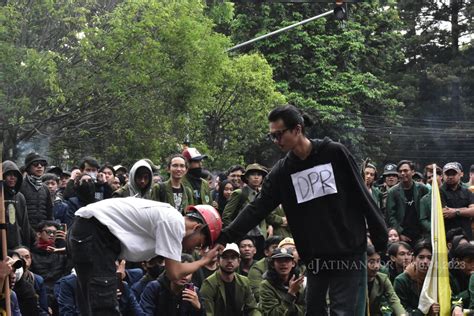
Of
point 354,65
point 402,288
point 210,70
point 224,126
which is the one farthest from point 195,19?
point 354,65

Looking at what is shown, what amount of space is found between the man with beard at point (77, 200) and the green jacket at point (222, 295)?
2.47 metres

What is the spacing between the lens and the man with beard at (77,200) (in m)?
12.9

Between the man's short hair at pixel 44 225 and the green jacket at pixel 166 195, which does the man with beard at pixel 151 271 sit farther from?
the man's short hair at pixel 44 225

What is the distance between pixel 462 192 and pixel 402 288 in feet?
9.35

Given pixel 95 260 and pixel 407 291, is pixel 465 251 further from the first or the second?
pixel 95 260

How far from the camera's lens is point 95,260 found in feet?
25.9

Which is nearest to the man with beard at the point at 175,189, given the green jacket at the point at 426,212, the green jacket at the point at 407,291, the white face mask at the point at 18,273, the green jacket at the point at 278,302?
the green jacket at the point at 278,302

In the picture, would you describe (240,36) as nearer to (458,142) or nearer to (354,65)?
(354,65)

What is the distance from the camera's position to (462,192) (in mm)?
14055

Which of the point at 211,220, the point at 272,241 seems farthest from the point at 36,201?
the point at 211,220

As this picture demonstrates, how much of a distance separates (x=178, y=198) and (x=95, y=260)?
4465 mm

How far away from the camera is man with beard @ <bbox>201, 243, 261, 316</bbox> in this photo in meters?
11.1

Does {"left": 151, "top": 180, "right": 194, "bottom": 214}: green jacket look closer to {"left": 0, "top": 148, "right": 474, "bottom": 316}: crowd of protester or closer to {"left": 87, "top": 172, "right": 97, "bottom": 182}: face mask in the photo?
{"left": 0, "top": 148, "right": 474, "bottom": 316}: crowd of protester

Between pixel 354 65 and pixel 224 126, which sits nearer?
pixel 224 126
